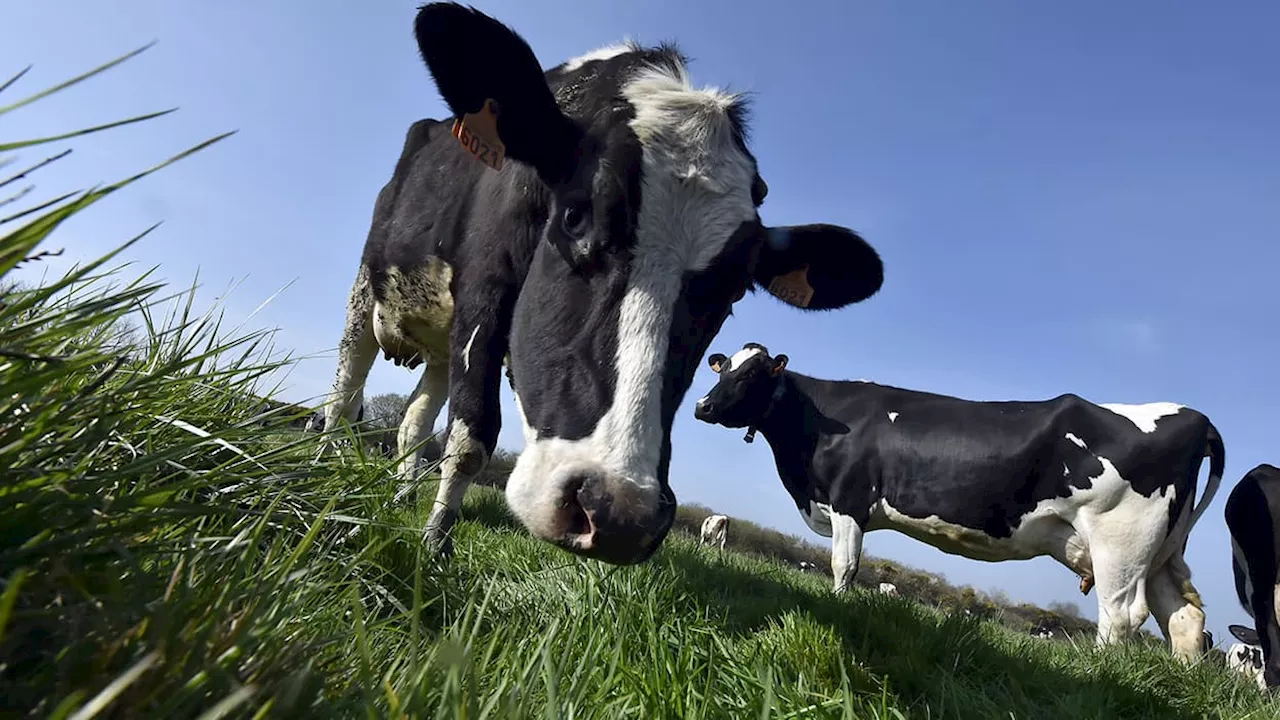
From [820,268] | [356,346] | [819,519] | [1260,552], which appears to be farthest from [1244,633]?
[356,346]

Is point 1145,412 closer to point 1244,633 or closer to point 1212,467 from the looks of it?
point 1212,467

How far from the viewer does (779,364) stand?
12180mm

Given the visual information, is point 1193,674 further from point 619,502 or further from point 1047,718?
point 619,502

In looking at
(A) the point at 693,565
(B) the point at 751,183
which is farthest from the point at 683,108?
(A) the point at 693,565

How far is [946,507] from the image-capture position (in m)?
9.60

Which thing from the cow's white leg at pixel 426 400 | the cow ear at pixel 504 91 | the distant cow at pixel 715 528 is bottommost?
the distant cow at pixel 715 528

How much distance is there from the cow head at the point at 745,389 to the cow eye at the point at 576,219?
9173 mm

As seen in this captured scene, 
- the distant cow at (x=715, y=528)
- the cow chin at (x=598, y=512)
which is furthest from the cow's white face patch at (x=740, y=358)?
the cow chin at (x=598, y=512)

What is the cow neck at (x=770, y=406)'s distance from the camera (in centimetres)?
1196

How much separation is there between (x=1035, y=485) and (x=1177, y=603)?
7.24 ft

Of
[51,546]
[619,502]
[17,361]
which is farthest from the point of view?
[619,502]

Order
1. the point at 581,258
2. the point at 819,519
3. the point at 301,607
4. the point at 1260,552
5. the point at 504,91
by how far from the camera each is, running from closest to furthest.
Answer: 1. the point at 301,607
2. the point at 581,258
3. the point at 504,91
4. the point at 1260,552
5. the point at 819,519

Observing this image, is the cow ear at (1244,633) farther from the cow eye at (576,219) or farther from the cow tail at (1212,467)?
the cow eye at (576,219)

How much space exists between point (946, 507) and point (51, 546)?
1007 cm
